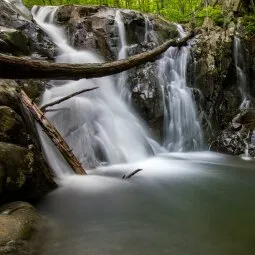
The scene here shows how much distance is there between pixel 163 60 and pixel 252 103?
12.5 feet

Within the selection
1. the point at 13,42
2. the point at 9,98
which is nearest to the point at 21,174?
the point at 9,98

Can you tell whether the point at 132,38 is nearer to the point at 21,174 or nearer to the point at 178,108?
the point at 178,108

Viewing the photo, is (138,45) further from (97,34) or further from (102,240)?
(102,240)

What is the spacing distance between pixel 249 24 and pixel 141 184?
11515 millimetres

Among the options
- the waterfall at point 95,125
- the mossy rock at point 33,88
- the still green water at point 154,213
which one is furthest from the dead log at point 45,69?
the mossy rock at point 33,88

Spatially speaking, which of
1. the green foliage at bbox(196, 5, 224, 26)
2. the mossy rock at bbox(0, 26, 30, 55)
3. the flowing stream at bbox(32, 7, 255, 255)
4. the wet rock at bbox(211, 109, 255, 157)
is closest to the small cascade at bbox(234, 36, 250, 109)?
the wet rock at bbox(211, 109, 255, 157)

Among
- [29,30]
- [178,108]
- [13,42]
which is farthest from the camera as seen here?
[29,30]

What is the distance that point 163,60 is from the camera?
1262 cm

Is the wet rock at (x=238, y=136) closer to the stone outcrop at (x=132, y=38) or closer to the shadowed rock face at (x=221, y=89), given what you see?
the shadowed rock face at (x=221, y=89)

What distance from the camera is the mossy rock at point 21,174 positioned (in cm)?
470

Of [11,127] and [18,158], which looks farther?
[11,127]

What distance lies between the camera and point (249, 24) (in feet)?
49.3

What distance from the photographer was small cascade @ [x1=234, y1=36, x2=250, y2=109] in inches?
513

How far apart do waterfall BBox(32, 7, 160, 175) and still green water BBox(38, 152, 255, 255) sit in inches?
32.7
